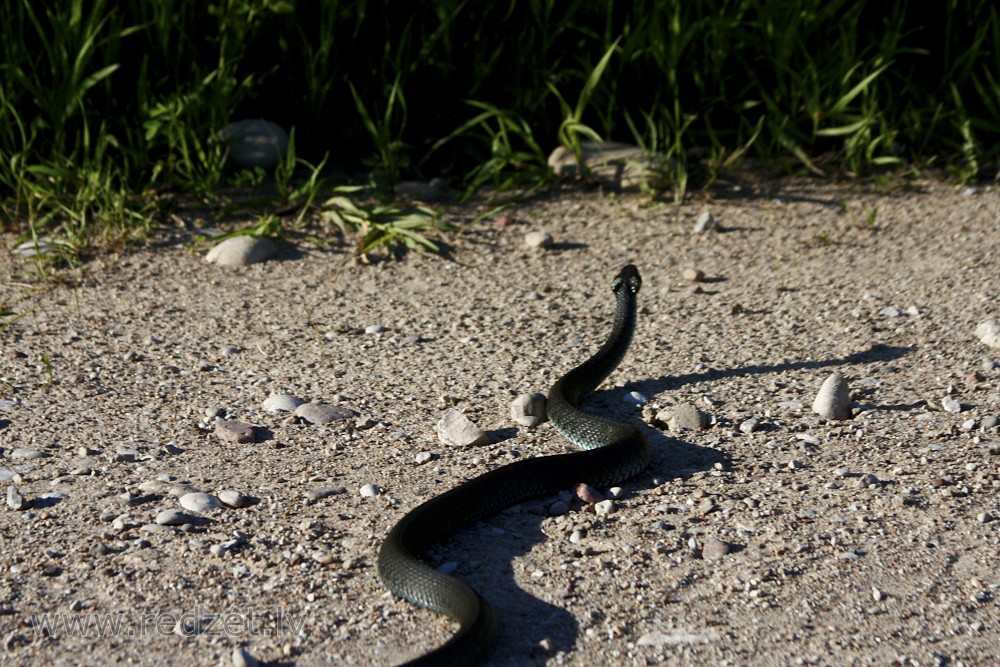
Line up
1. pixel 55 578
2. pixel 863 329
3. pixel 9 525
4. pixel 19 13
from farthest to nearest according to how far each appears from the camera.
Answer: pixel 19 13 < pixel 863 329 < pixel 9 525 < pixel 55 578

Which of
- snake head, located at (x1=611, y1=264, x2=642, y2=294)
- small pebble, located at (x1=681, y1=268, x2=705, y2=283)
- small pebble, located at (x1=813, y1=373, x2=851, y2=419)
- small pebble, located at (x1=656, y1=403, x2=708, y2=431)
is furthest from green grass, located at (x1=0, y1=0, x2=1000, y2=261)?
small pebble, located at (x1=813, y1=373, x2=851, y2=419)

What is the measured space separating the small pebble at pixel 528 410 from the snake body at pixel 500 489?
51mm

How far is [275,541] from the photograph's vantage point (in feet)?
10.7

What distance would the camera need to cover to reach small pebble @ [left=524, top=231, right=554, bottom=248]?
573 centimetres

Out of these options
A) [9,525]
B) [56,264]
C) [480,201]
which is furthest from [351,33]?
[9,525]

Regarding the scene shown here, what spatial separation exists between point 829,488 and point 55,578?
217 centimetres

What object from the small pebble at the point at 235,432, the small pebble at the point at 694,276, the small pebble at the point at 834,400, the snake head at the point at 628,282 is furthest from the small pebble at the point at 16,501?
the small pebble at the point at 694,276

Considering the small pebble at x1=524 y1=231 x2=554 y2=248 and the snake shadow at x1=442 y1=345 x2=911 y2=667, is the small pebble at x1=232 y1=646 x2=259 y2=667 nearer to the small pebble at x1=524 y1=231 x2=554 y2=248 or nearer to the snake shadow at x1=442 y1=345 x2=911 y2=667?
the snake shadow at x1=442 y1=345 x2=911 y2=667

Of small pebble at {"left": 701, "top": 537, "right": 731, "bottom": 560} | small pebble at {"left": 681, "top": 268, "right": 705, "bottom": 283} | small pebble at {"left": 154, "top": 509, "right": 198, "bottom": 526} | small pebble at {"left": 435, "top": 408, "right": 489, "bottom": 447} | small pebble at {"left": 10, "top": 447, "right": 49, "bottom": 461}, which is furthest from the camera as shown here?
small pebble at {"left": 681, "top": 268, "right": 705, "bottom": 283}

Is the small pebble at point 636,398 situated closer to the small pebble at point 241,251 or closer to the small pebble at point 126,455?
the small pebble at point 126,455

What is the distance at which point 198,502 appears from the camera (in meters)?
3.42

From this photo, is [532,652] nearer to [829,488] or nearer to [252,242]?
[829,488]

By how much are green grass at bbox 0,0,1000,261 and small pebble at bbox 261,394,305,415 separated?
1608 mm

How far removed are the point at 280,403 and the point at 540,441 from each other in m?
0.92
